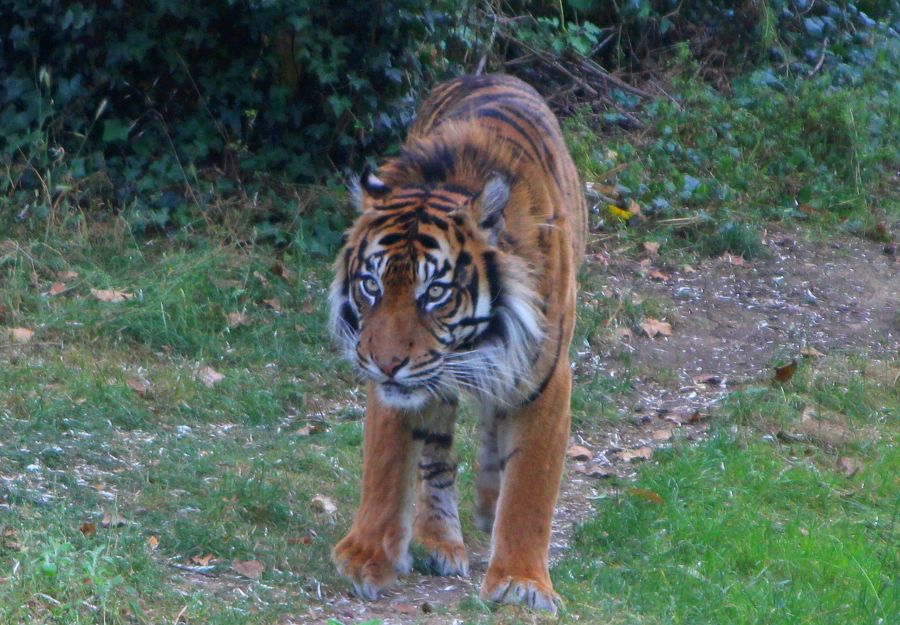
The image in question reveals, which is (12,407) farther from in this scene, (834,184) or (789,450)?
(834,184)

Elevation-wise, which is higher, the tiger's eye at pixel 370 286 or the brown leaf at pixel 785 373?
the tiger's eye at pixel 370 286

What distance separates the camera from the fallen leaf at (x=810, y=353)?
6523 mm

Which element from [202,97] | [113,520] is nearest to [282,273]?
[202,97]

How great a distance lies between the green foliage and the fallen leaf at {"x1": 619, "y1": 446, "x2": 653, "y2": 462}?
8.60 ft

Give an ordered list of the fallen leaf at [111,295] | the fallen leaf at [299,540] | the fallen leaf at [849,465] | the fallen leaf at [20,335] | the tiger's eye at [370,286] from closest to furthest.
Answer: the tiger's eye at [370,286]
the fallen leaf at [299,540]
the fallen leaf at [849,465]
the fallen leaf at [20,335]
the fallen leaf at [111,295]

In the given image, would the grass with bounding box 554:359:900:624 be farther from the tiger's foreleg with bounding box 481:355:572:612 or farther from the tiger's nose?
the tiger's nose

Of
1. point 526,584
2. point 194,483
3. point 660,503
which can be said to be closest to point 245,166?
point 194,483

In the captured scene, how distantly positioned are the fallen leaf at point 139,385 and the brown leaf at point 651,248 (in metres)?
3.41

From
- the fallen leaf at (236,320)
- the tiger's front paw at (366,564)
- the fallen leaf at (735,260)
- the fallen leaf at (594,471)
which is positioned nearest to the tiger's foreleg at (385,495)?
the tiger's front paw at (366,564)

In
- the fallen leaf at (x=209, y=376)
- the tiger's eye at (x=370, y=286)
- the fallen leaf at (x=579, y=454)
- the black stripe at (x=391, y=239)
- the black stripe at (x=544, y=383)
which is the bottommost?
the fallen leaf at (x=579, y=454)

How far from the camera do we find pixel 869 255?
26.7 ft

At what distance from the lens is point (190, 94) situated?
7.34m

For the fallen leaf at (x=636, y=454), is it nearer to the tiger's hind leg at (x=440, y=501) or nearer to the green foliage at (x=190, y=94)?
the tiger's hind leg at (x=440, y=501)

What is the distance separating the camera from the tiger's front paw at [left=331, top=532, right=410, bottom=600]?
155 inches
